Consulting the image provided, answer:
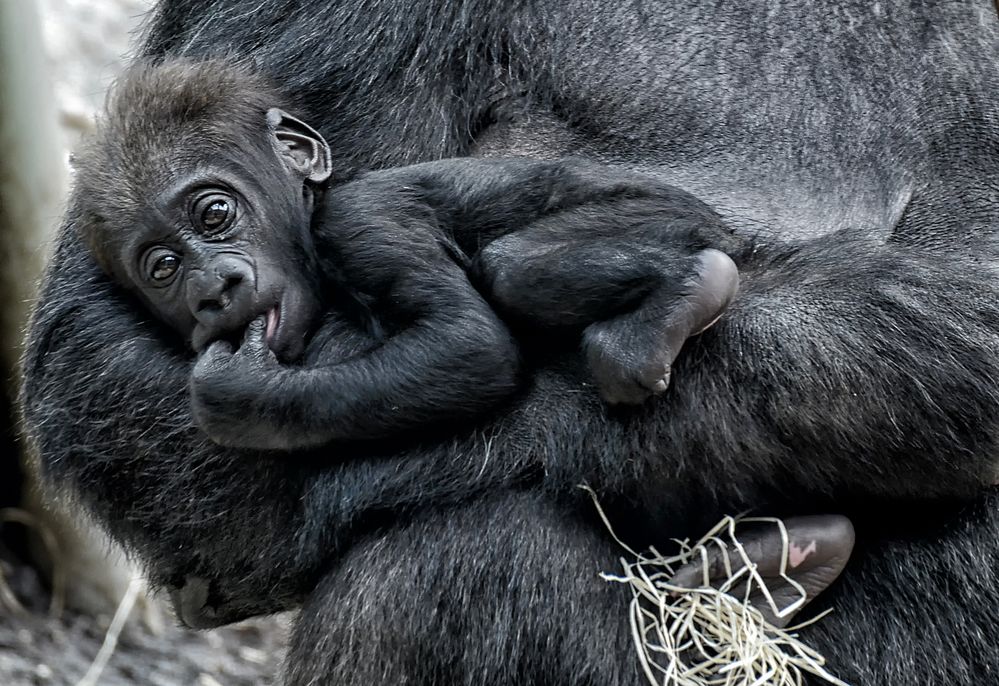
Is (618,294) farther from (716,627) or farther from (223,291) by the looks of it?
(223,291)

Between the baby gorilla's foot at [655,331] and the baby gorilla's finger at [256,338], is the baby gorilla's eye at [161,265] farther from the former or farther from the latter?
the baby gorilla's foot at [655,331]

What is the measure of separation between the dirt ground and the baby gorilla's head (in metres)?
1.39

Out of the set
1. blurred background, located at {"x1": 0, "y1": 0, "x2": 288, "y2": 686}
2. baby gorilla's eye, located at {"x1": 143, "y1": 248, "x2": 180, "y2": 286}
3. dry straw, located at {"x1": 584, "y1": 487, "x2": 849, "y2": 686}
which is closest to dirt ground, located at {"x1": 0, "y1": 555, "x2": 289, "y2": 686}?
blurred background, located at {"x1": 0, "y1": 0, "x2": 288, "y2": 686}

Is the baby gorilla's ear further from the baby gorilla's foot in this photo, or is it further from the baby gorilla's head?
the baby gorilla's foot

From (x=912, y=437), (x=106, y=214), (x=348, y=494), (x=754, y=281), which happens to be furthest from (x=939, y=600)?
(x=106, y=214)

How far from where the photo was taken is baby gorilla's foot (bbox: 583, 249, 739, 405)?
162cm

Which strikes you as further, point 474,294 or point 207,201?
point 207,201

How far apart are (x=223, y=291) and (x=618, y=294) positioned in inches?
20.2

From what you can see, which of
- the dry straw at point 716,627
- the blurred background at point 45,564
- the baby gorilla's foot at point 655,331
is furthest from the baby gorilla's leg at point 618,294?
the blurred background at point 45,564

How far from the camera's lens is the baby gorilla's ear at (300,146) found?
6.32 feet

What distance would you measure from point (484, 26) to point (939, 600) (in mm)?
997

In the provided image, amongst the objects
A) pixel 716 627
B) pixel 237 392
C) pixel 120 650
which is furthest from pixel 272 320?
pixel 120 650

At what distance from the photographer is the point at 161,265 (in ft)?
6.14

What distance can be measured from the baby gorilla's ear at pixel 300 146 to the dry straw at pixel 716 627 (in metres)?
0.61
